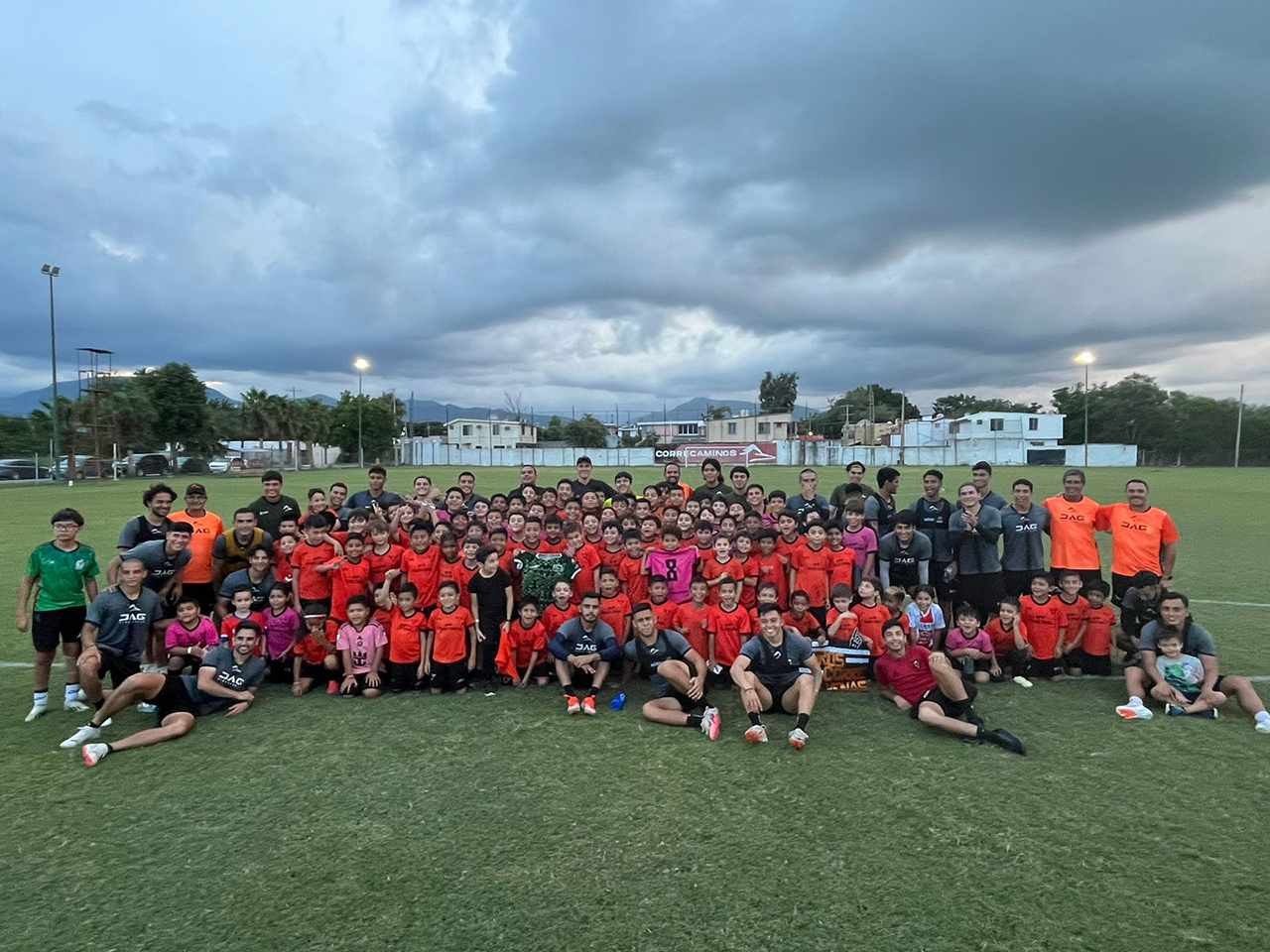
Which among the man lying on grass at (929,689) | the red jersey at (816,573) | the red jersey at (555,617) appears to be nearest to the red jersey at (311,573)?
the red jersey at (555,617)

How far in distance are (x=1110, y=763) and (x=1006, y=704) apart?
1.13 m

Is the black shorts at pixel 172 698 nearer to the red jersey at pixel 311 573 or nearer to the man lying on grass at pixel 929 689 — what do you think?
the red jersey at pixel 311 573

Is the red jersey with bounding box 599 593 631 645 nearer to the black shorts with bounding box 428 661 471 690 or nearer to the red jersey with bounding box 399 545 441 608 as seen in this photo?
the black shorts with bounding box 428 661 471 690

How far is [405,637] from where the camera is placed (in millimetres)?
5988

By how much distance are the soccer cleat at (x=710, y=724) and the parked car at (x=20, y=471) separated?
4156 centimetres

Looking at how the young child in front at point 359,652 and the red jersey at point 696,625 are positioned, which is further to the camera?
the red jersey at point 696,625

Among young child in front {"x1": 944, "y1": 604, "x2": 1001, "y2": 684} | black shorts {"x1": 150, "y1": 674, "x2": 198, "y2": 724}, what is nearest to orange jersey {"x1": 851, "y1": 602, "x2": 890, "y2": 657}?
young child in front {"x1": 944, "y1": 604, "x2": 1001, "y2": 684}

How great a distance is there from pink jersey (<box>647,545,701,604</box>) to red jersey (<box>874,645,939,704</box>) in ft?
6.05

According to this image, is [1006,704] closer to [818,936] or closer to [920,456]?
[818,936]

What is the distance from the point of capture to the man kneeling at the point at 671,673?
16.8 feet

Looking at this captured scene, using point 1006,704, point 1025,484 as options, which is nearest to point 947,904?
point 1006,704

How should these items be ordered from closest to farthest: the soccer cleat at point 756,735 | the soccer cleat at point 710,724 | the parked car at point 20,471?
the soccer cleat at point 756,735 < the soccer cleat at point 710,724 < the parked car at point 20,471

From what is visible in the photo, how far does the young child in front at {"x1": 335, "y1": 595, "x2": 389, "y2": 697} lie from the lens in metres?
5.85

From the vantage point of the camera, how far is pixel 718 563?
6.52 metres
